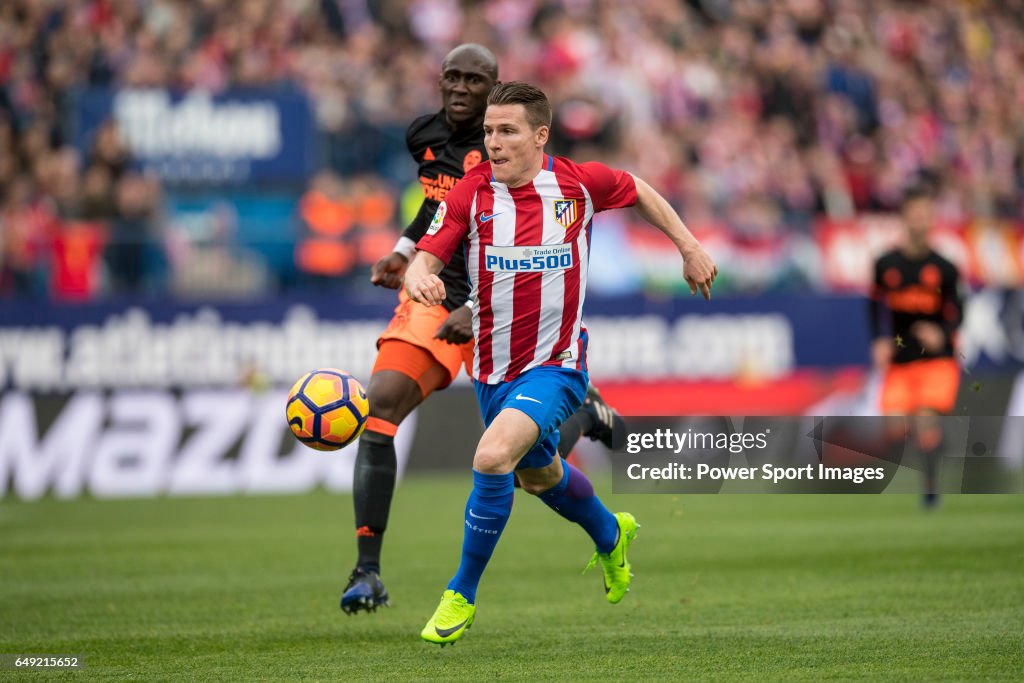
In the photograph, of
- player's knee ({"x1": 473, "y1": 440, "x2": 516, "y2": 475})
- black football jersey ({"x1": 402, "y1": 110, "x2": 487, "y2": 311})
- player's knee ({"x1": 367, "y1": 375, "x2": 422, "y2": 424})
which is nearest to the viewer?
player's knee ({"x1": 473, "y1": 440, "x2": 516, "y2": 475})

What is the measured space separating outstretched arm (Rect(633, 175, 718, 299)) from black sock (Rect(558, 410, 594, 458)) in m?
1.49

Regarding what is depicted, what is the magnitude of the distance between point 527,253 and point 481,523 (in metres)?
1.18

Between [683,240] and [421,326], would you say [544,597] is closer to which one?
[421,326]

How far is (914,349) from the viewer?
1283cm

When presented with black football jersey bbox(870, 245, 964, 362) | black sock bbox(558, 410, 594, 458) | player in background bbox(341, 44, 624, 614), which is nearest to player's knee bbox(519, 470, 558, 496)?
player in background bbox(341, 44, 624, 614)

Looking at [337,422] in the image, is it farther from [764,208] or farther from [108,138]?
[764,208]

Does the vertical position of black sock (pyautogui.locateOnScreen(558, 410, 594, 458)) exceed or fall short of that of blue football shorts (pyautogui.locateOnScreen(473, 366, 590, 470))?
it falls short

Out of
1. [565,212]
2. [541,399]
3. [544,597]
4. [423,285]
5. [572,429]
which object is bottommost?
[544,597]

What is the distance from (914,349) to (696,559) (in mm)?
3952

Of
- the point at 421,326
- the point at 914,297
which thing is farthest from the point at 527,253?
the point at 914,297

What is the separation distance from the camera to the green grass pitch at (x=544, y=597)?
6059 millimetres

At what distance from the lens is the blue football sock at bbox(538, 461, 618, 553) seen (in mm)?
7223

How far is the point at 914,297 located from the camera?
1282 centimetres

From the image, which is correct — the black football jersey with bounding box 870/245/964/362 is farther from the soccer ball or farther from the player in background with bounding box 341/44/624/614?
the soccer ball
